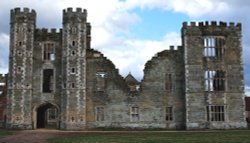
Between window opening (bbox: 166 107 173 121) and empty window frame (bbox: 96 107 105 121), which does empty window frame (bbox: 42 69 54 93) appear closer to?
empty window frame (bbox: 96 107 105 121)

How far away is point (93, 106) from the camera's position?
42.3 metres

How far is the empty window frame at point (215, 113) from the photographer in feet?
136

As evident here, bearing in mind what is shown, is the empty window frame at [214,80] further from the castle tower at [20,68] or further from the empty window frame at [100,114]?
the castle tower at [20,68]

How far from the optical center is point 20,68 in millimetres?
42406

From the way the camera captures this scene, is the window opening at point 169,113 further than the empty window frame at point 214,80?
Yes

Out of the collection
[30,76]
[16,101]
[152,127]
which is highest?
[30,76]

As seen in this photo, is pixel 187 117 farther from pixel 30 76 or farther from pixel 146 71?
pixel 30 76

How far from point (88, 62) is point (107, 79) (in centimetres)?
271

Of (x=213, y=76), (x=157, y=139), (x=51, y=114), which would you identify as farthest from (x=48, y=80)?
(x=157, y=139)

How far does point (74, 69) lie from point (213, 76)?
47.6 feet

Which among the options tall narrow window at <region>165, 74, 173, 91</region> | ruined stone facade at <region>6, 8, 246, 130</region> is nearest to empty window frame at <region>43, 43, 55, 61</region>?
ruined stone facade at <region>6, 8, 246, 130</region>

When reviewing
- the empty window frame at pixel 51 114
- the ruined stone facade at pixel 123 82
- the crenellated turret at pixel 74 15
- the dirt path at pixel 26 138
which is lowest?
the dirt path at pixel 26 138

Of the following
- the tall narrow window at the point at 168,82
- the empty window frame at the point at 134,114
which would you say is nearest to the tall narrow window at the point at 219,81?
the tall narrow window at the point at 168,82

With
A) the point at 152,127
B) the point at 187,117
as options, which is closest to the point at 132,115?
the point at 152,127
